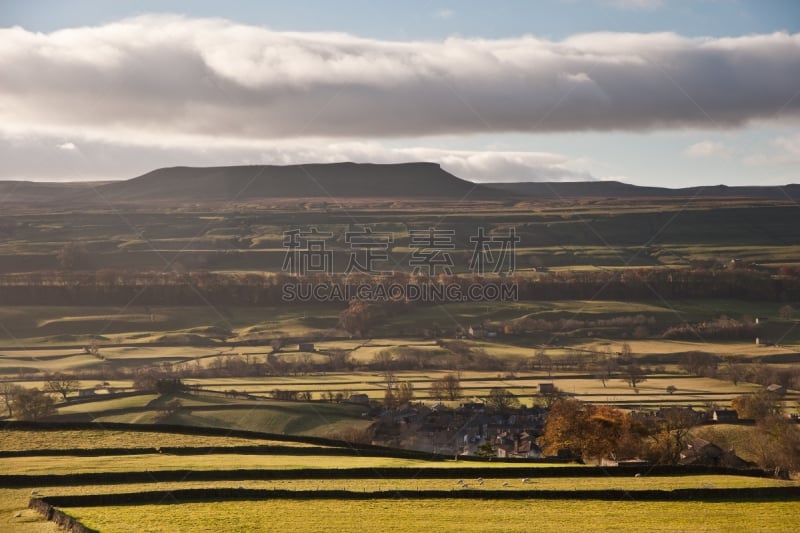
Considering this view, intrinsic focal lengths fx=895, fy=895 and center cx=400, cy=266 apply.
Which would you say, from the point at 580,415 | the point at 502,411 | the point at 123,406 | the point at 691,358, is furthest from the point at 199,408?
the point at 691,358

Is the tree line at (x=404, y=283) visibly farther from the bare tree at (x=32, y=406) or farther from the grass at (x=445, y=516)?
the grass at (x=445, y=516)

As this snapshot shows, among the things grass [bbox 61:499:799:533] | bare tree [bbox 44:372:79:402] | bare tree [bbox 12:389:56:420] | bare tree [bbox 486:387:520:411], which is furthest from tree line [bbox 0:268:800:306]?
grass [bbox 61:499:799:533]

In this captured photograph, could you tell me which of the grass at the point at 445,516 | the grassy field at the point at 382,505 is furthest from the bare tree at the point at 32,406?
the grass at the point at 445,516

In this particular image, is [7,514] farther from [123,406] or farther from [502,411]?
[502,411]

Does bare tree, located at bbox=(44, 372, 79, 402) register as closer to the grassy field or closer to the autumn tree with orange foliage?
the grassy field

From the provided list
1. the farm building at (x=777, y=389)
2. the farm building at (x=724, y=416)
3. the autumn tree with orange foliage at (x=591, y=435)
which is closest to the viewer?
the autumn tree with orange foliage at (x=591, y=435)

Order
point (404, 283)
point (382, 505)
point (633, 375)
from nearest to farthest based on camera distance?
point (382, 505), point (633, 375), point (404, 283)

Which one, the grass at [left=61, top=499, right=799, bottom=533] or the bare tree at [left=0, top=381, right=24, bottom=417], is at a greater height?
the grass at [left=61, top=499, right=799, bottom=533]

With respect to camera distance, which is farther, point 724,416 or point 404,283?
point 404,283

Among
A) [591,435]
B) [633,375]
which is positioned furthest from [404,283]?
[591,435]

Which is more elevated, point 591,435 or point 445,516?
point 445,516

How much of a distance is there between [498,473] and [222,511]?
16850 mm

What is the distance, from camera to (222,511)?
122 feet

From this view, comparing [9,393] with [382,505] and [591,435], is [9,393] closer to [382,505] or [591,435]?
[591,435]
